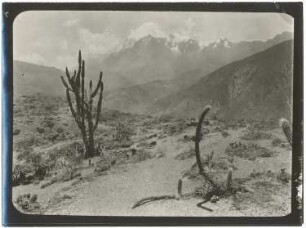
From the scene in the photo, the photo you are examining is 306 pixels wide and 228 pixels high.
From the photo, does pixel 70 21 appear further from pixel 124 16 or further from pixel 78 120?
pixel 78 120

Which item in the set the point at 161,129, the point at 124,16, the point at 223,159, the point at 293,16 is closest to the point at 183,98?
the point at 161,129

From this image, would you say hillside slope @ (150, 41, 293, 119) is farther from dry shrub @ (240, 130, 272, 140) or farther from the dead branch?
the dead branch

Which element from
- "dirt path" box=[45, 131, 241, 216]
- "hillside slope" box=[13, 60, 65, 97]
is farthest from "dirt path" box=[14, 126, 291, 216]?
"hillside slope" box=[13, 60, 65, 97]

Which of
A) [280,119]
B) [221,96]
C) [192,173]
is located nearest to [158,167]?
[192,173]

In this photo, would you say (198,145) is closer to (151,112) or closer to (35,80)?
(151,112)

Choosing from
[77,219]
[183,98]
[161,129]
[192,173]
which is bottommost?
[77,219]

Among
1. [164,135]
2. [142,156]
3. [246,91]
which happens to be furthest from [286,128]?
[142,156]

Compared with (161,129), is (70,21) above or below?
above

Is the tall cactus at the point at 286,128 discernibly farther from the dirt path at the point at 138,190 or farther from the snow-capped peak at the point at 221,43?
the snow-capped peak at the point at 221,43
